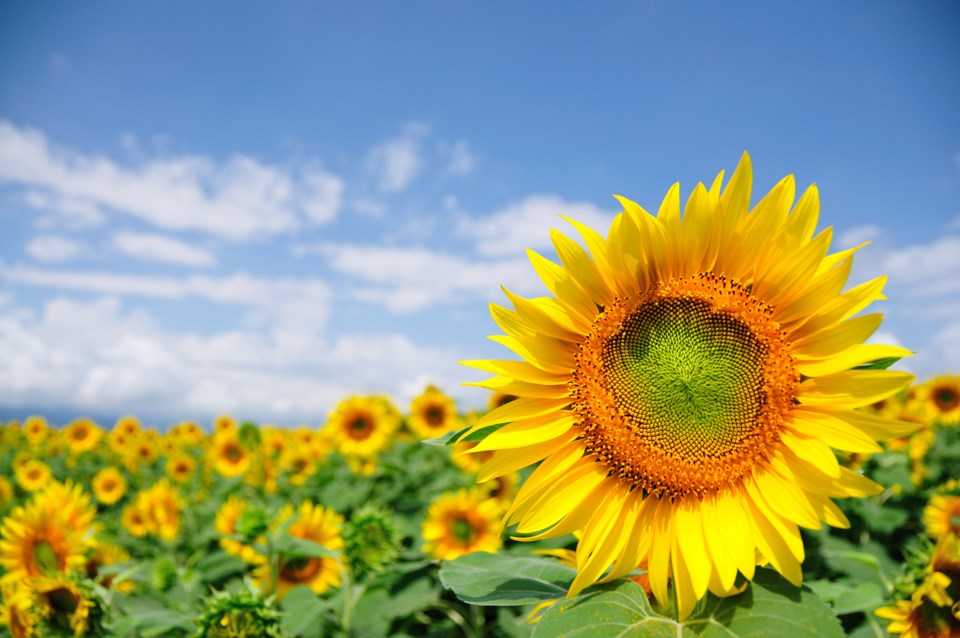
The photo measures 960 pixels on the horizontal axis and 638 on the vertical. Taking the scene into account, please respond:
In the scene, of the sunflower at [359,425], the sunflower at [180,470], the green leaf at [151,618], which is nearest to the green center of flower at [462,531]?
the green leaf at [151,618]

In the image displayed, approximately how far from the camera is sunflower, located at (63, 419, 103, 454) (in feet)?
46.7

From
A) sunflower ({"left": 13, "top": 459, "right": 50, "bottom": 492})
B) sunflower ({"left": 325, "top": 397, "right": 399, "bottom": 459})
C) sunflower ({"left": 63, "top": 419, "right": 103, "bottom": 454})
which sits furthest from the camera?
sunflower ({"left": 63, "top": 419, "right": 103, "bottom": 454})

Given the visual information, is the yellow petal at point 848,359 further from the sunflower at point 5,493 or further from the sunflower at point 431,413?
the sunflower at point 5,493

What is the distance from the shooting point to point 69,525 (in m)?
3.78

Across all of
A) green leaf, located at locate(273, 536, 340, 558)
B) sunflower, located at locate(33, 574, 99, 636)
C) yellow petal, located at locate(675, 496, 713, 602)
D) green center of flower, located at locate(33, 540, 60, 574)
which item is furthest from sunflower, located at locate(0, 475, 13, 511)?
yellow petal, located at locate(675, 496, 713, 602)

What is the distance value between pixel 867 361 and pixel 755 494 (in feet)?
1.39

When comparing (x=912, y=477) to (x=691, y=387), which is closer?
(x=691, y=387)

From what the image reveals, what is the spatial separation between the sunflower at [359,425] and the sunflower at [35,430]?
11994mm

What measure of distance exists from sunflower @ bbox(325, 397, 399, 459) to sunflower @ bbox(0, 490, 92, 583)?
16.0ft

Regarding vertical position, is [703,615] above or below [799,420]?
below

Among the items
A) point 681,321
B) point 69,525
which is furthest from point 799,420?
point 69,525

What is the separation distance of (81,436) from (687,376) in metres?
16.4

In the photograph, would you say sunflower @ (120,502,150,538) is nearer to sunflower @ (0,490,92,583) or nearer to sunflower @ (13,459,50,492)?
sunflower @ (13,459,50,492)

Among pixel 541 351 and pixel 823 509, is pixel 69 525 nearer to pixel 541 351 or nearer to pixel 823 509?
pixel 541 351
